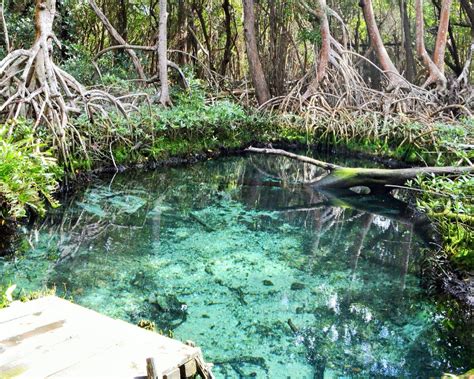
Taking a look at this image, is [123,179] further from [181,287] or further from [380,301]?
[380,301]

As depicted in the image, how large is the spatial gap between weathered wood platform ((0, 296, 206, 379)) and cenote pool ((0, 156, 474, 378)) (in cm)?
83

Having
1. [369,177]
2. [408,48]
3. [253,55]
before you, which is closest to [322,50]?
[253,55]

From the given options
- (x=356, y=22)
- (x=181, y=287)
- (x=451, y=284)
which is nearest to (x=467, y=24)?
(x=356, y=22)

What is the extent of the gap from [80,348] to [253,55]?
998cm

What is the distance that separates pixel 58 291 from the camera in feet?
12.3

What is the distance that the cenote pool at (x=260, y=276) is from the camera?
3148 mm

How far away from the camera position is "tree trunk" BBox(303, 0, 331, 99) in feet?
33.9

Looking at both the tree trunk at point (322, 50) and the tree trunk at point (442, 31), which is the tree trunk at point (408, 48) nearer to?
the tree trunk at point (442, 31)

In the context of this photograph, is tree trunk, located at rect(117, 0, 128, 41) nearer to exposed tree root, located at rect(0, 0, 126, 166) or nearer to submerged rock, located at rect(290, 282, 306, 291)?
exposed tree root, located at rect(0, 0, 126, 166)

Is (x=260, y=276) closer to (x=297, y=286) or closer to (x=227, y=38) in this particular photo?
(x=297, y=286)

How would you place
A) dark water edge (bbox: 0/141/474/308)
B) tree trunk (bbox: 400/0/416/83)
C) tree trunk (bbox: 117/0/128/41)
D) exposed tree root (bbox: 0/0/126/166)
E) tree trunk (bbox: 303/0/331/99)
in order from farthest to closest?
tree trunk (bbox: 400/0/416/83) < tree trunk (bbox: 117/0/128/41) < tree trunk (bbox: 303/0/331/99) < exposed tree root (bbox: 0/0/126/166) < dark water edge (bbox: 0/141/474/308)

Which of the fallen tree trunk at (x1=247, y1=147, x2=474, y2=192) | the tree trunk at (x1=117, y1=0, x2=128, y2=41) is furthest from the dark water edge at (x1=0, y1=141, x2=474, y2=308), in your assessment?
the tree trunk at (x1=117, y1=0, x2=128, y2=41)

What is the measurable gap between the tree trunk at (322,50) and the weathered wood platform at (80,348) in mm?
8772

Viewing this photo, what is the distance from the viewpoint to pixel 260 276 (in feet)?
14.0
